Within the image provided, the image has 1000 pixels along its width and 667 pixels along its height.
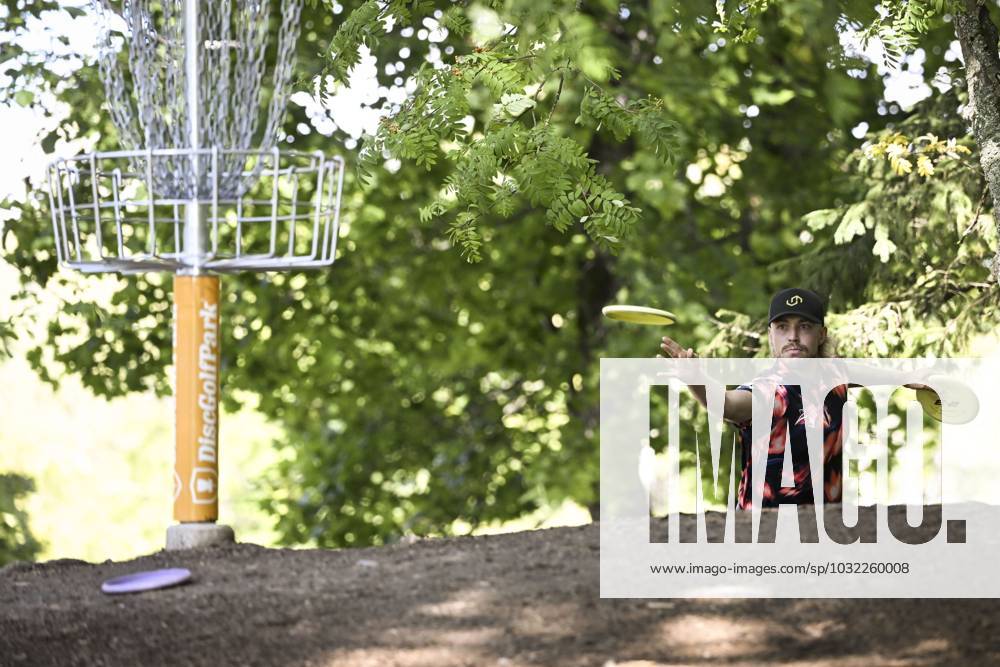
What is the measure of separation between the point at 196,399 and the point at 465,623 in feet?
5.33

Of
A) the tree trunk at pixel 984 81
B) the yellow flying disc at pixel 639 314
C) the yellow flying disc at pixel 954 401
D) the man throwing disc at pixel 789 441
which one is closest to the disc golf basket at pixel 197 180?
the yellow flying disc at pixel 639 314

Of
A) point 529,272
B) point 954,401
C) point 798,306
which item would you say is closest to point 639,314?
point 798,306

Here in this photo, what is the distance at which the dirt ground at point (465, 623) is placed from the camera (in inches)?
104

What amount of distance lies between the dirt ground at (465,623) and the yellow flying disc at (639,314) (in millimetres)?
915

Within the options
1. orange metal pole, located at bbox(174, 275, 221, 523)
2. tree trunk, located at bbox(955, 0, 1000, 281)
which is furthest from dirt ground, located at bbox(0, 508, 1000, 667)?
tree trunk, located at bbox(955, 0, 1000, 281)

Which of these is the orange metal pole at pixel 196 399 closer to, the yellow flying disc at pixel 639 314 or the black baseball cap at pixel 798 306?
the yellow flying disc at pixel 639 314

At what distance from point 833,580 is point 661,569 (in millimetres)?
446

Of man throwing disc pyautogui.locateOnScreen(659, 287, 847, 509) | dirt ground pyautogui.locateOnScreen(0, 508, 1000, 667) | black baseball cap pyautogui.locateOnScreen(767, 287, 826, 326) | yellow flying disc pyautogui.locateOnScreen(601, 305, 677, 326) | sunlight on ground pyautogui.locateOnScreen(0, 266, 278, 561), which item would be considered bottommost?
sunlight on ground pyautogui.locateOnScreen(0, 266, 278, 561)

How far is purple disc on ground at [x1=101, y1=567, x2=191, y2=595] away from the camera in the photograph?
3.39 meters

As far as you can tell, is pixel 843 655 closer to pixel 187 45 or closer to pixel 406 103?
pixel 406 103

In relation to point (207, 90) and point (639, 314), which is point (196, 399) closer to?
point (207, 90)

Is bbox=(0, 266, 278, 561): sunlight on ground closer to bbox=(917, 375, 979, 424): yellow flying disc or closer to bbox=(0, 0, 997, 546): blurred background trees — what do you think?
bbox=(0, 0, 997, 546): blurred background trees

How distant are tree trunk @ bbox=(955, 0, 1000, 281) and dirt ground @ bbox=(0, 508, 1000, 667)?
5.90 feet

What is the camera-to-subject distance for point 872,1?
13.2 ft
